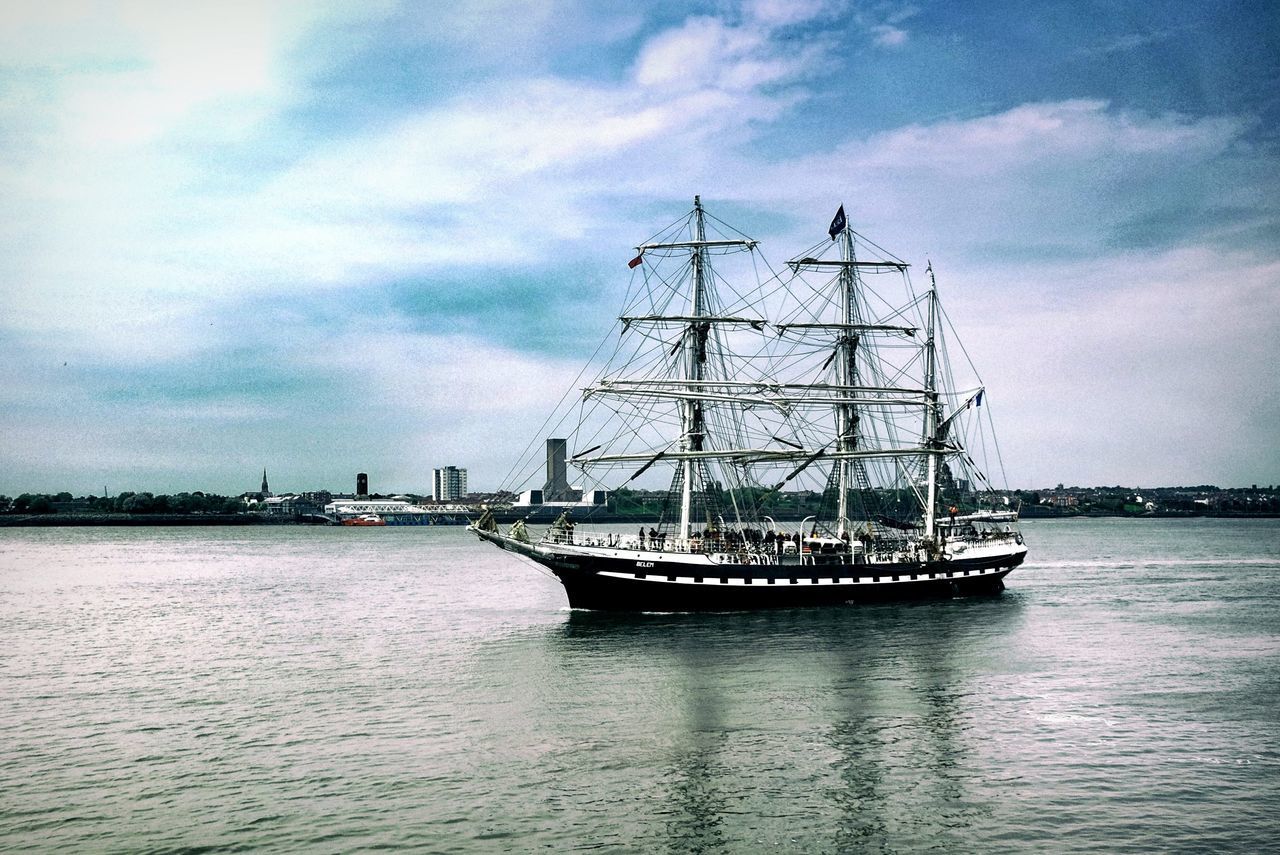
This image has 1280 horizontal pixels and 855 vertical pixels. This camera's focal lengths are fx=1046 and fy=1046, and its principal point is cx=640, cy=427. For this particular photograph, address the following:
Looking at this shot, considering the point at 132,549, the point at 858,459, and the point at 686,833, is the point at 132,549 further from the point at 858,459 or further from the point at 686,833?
the point at 686,833

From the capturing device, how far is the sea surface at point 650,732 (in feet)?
73.6

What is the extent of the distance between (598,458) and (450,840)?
48.2 meters

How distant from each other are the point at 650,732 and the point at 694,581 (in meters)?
29.2

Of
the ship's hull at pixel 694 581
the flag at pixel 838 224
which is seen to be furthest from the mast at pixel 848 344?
the ship's hull at pixel 694 581

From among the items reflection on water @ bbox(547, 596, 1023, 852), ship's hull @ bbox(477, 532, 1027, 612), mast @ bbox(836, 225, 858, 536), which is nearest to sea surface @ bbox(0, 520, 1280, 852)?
reflection on water @ bbox(547, 596, 1023, 852)

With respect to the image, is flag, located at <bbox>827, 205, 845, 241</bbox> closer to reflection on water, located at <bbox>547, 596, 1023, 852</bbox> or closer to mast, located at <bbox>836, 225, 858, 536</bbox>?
mast, located at <bbox>836, 225, 858, 536</bbox>

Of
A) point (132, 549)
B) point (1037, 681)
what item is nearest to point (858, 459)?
point (1037, 681)

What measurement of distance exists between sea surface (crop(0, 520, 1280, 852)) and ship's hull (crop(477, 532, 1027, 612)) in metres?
1.50

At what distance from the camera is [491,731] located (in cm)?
3133

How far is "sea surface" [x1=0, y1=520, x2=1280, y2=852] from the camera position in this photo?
73.6ft

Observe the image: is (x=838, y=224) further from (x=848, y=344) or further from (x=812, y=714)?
(x=812, y=714)

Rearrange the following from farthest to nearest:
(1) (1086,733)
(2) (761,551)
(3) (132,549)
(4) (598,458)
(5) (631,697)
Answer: (3) (132,549), (4) (598,458), (2) (761,551), (5) (631,697), (1) (1086,733)

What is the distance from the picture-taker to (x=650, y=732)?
101ft

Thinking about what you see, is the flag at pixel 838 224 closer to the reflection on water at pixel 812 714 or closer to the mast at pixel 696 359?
the mast at pixel 696 359
